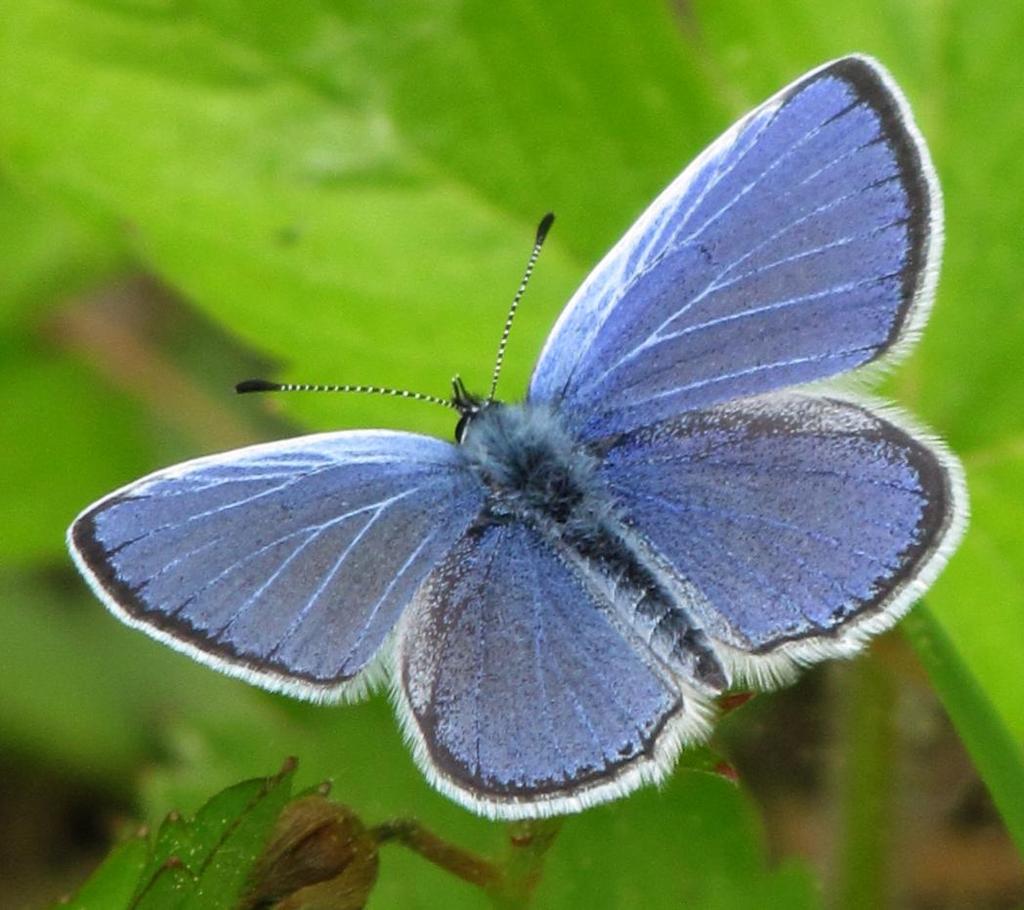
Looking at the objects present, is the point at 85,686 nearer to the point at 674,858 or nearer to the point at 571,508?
the point at 674,858

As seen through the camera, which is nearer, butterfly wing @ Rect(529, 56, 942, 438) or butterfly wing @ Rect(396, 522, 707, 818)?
butterfly wing @ Rect(396, 522, 707, 818)

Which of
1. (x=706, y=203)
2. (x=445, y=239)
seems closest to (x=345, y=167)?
(x=445, y=239)

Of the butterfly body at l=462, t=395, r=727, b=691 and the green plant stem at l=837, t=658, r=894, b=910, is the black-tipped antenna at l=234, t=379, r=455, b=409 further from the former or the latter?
the green plant stem at l=837, t=658, r=894, b=910

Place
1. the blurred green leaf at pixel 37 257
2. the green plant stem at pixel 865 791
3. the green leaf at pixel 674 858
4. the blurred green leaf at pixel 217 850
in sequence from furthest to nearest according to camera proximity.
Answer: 1. the blurred green leaf at pixel 37 257
2. the green plant stem at pixel 865 791
3. the green leaf at pixel 674 858
4. the blurred green leaf at pixel 217 850

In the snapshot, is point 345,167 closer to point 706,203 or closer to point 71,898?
point 706,203

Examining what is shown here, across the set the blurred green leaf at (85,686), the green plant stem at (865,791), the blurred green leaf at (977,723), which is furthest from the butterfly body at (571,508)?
the blurred green leaf at (85,686)

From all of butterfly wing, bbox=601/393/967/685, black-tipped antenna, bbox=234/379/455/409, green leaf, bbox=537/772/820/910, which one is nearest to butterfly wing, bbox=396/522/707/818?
butterfly wing, bbox=601/393/967/685

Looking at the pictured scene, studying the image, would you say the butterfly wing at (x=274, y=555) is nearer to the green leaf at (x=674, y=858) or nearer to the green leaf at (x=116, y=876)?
the green leaf at (x=116, y=876)
